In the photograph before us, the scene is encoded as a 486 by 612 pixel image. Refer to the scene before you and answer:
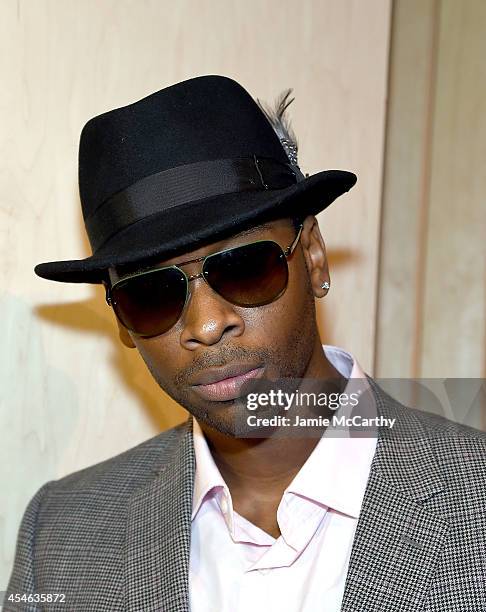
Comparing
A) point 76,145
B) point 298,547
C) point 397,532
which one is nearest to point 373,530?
point 397,532

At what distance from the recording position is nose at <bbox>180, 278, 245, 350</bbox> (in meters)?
1.51

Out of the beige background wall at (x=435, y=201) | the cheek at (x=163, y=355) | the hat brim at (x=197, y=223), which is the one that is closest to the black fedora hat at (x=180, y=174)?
the hat brim at (x=197, y=223)

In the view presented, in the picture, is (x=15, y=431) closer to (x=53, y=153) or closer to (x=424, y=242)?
(x=53, y=153)

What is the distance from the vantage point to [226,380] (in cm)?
156

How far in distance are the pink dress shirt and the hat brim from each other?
1.46 feet

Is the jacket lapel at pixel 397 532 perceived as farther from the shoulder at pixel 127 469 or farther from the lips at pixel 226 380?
the shoulder at pixel 127 469

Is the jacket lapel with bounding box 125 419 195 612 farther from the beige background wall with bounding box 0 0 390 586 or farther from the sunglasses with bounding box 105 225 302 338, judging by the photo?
the sunglasses with bounding box 105 225 302 338

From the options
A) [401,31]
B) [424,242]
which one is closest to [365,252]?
[424,242]

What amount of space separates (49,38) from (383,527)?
45.6 inches

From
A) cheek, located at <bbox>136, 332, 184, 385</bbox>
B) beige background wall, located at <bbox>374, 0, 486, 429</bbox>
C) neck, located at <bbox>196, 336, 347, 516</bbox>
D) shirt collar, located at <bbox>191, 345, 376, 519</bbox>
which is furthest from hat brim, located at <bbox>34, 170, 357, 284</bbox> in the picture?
beige background wall, located at <bbox>374, 0, 486, 429</bbox>

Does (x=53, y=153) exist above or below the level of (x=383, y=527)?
above

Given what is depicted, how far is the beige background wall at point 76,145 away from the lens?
1869mm

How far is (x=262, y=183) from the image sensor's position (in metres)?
1.57

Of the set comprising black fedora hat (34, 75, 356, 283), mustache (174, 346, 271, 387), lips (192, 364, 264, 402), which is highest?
black fedora hat (34, 75, 356, 283)
